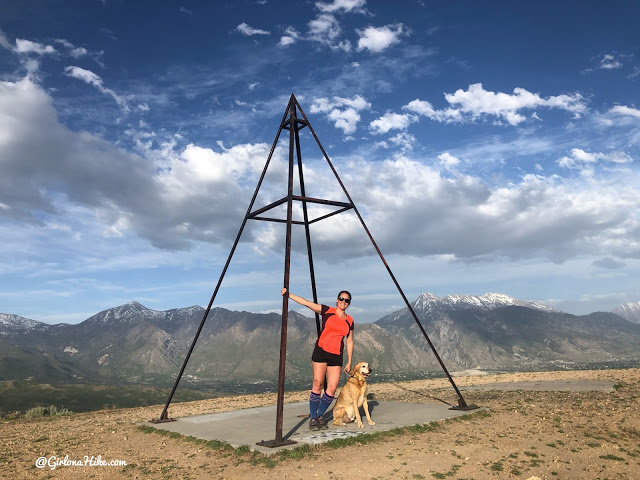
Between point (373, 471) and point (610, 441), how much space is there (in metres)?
6.13

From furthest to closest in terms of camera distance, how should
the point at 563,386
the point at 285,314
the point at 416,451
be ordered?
the point at 563,386
the point at 285,314
the point at 416,451

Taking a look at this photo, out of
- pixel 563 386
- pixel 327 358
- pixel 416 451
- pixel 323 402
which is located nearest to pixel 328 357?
pixel 327 358

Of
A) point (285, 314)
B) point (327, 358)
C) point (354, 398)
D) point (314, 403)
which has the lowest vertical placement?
point (314, 403)

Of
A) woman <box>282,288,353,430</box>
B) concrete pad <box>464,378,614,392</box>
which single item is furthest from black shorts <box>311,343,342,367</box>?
concrete pad <box>464,378,614,392</box>

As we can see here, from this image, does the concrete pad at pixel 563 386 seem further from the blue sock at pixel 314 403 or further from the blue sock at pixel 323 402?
the blue sock at pixel 314 403

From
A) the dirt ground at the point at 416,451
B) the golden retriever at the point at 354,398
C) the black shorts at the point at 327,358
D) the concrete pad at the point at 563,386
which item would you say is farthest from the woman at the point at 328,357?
the concrete pad at the point at 563,386

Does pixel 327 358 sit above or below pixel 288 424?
above

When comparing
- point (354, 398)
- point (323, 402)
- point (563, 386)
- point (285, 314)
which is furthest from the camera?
point (563, 386)

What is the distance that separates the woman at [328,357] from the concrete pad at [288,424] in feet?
2.07

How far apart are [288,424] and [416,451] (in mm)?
4706

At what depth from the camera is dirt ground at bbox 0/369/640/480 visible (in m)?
8.73

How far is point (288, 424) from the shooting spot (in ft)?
43.5

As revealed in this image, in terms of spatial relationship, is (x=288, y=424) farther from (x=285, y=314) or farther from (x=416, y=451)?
(x=416, y=451)

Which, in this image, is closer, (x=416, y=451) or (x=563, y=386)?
(x=416, y=451)
